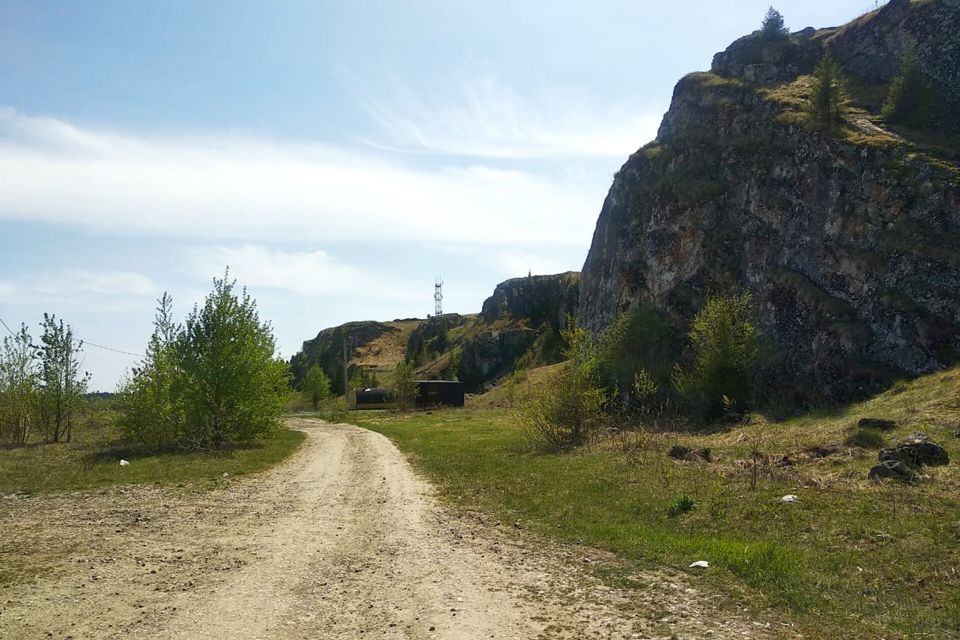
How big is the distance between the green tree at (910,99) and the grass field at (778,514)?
104ft

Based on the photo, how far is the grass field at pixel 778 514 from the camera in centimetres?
878

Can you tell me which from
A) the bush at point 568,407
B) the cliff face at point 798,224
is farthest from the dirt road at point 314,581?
the cliff face at point 798,224

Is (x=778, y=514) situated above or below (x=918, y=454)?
below

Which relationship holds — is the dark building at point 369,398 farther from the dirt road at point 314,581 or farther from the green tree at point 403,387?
the dirt road at point 314,581

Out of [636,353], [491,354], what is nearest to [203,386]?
[636,353]

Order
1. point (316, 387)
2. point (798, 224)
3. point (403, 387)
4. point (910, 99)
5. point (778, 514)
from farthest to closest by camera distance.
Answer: point (316, 387) < point (403, 387) < point (910, 99) < point (798, 224) < point (778, 514)

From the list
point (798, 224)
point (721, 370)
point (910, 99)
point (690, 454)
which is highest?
point (910, 99)

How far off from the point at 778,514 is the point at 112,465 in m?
23.8

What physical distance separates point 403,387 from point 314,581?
66384 millimetres

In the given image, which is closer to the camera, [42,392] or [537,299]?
[42,392]

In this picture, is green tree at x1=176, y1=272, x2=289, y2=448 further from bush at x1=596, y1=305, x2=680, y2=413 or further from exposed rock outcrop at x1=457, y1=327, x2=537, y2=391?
exposed rock outcrop at x1=457, y1=327, x2=537, y2=391

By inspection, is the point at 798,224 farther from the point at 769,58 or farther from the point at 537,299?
the point at 537,299

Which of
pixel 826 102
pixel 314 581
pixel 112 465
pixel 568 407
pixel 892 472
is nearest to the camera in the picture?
pixel 314 581

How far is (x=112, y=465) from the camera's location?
24.4 m
